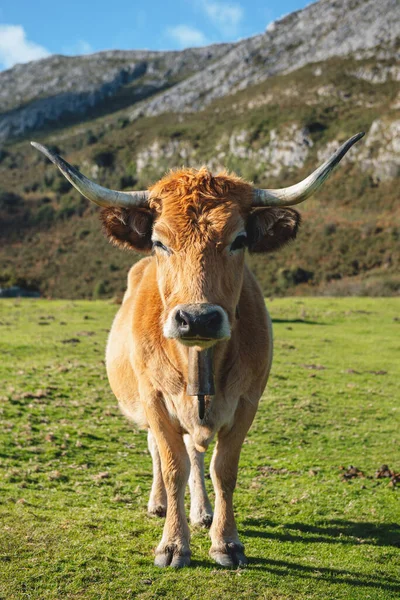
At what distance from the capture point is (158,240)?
5.84 meters

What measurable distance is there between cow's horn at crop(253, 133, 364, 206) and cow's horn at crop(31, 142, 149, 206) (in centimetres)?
121

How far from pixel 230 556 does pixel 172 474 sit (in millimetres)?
963

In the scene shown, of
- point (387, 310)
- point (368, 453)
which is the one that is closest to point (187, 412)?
point (368, 453)

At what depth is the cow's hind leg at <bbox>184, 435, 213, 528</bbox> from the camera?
6934 millimetres

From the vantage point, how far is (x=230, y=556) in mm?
5793

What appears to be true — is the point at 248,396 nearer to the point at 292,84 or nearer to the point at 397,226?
the point at 397,226

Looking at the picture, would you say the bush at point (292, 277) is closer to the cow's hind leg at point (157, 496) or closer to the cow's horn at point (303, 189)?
the cow's hind leg at point (157, 496)

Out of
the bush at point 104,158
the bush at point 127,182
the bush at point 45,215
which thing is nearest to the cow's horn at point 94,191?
the bush at point 45,215

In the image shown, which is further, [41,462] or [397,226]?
[397,226]

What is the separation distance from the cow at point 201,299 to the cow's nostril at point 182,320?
0.74 ft

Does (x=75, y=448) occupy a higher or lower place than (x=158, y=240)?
lower

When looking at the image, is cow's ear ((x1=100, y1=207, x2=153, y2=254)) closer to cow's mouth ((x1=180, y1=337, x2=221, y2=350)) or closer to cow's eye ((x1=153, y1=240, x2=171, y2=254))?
cow's eye ((x1=153, y1=240, x2=171, y2=254))

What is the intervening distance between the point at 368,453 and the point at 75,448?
16.6 ft

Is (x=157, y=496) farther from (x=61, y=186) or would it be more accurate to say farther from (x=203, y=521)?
(x=61, y=186)
